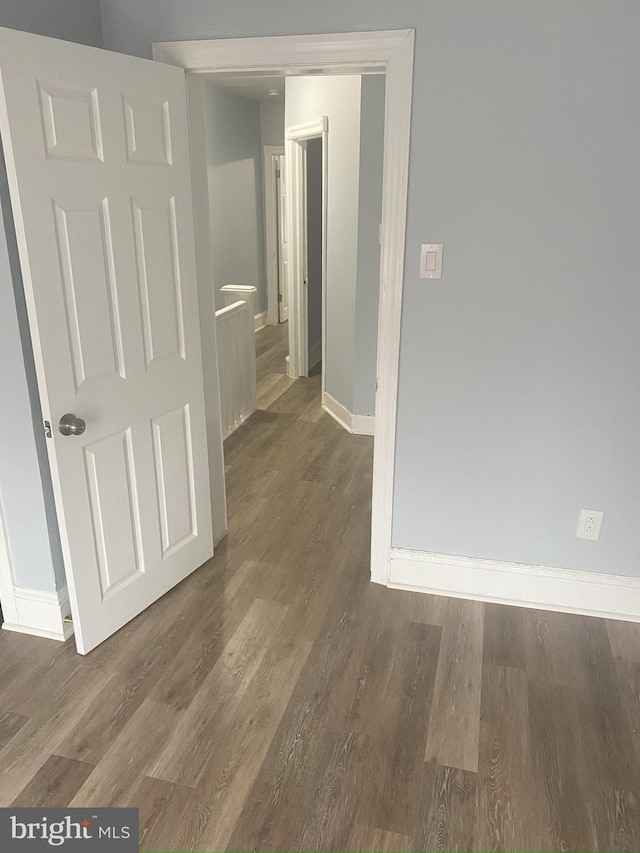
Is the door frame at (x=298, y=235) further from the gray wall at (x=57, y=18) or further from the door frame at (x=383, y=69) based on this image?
the gray wall at (x=57, y=18)

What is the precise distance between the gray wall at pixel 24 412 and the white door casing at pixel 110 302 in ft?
0.65

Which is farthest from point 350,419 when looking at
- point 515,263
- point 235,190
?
point 235,190

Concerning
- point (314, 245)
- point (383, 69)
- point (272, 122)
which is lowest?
point (314, 245)

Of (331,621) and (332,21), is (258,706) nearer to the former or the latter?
(331,621)

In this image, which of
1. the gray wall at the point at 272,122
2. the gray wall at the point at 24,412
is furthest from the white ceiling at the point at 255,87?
the gray wall at the point at 24,412

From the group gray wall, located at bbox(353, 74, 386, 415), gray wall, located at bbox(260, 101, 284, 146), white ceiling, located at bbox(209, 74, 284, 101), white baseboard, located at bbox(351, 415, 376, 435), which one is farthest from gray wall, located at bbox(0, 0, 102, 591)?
gray wall, located at bbox(260, 101, 284, 146)

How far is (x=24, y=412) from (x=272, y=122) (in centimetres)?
657

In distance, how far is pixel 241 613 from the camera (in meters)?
2.69

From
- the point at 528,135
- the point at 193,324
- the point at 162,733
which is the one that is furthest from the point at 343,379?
the point at 162,733

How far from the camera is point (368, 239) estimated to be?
420 centimetres

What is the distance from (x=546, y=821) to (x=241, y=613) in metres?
1.33

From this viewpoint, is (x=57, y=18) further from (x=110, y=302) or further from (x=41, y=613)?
(x=41, y=613)

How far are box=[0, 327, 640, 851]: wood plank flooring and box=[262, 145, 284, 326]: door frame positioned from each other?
18.9ft

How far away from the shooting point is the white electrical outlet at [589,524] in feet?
8.50
